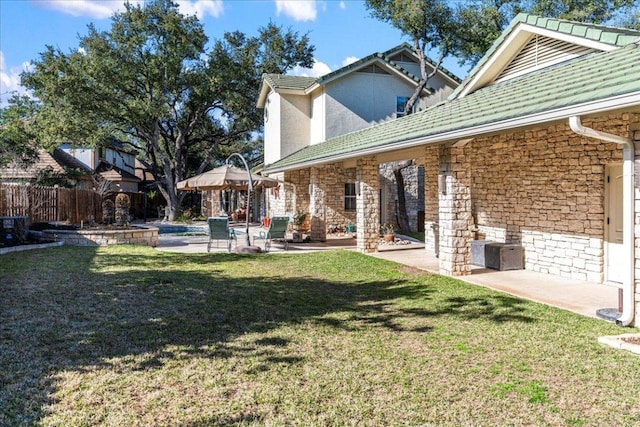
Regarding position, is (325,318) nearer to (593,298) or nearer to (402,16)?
(593,298)

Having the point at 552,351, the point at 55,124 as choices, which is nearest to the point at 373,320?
the point at 552,351

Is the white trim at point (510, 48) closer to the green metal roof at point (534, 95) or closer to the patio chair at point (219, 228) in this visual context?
the green metal roof at point (534, 95)

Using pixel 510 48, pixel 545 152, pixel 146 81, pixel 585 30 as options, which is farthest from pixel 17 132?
pixel 585 30

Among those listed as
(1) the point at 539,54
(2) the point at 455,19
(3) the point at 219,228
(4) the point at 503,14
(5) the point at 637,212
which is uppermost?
(4) the point at 503,14

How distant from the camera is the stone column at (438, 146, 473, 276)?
9.60 meters

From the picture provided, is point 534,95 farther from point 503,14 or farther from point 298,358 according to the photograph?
point 503,14

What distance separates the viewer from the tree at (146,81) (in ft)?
89.4

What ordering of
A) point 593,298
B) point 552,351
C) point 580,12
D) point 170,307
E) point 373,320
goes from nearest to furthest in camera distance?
point 552,351
point 373,320
point 170,307
point 593,298
point 580,12

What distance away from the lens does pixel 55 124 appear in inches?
1056

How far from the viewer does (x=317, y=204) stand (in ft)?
57.2

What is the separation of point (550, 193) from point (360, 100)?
42.6 ft

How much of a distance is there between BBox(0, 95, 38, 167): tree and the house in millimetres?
20409

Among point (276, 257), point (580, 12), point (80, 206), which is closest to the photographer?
point (276, 257)

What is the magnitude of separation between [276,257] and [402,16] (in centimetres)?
1430
